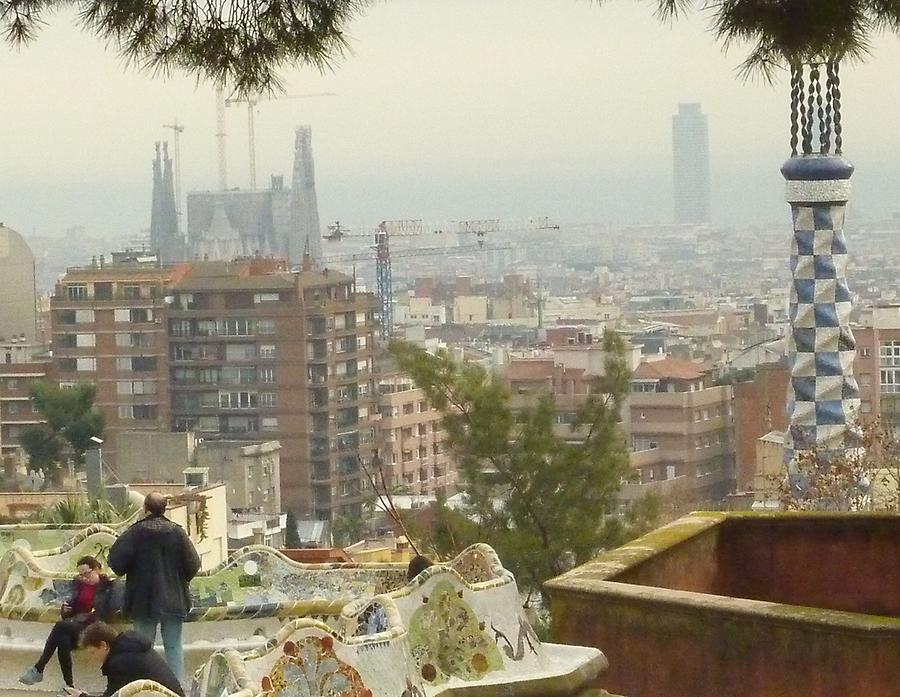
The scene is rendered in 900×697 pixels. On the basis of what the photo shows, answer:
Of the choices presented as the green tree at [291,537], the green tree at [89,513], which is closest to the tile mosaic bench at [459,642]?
the green tree at [89,513]

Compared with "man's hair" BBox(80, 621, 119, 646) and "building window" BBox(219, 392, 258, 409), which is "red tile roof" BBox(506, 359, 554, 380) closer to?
"building window" BBox(219, 392, 258, 409)

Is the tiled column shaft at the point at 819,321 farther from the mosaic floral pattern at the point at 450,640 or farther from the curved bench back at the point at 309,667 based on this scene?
the curved bench back at the point at 309,667

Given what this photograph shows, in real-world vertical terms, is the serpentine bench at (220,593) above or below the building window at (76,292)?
below

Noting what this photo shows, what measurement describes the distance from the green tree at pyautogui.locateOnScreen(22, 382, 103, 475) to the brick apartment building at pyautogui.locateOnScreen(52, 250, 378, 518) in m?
14.9

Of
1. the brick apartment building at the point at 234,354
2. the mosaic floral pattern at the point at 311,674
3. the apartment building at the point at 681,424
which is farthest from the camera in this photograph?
the brick apartment building at the point at 234,354

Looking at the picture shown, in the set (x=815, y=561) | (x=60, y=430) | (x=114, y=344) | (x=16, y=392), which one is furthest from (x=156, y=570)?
(x=114, y=344)

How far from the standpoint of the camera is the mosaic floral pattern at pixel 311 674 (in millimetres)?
4496

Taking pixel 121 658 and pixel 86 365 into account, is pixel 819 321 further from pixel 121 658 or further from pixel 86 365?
pixel 86 365

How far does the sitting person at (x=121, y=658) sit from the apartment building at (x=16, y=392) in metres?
66.2

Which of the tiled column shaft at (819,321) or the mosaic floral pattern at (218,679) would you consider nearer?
the mosaic floral pattern at (218,679)

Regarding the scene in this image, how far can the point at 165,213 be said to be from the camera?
126m

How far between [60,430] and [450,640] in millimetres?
50521

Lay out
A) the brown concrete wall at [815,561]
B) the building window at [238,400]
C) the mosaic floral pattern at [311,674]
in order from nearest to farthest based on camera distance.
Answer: the mosaic floral pattern at [311,674] < the brown concrete wall at [815,561] < the building window at [238,400]

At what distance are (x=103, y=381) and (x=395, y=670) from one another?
75.5 metres
